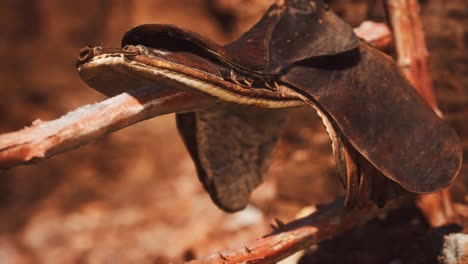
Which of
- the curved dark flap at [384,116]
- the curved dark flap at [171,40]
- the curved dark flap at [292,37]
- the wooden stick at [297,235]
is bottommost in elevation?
the wooden stick at [297,235]

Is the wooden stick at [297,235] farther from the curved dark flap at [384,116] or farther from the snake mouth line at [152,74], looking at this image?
the snake mouth line at [152,74]

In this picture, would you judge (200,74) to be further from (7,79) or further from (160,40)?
(7,79)

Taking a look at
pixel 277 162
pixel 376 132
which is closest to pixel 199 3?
pixel 277 162

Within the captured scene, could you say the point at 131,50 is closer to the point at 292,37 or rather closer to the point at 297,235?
the point at 292,37

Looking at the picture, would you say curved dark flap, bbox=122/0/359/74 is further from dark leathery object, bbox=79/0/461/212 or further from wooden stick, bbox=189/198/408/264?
wooden stick, bbox=189/198/408/264

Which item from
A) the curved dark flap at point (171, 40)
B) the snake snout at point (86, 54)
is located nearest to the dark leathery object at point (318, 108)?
the curved dark flap at point (171, 40)

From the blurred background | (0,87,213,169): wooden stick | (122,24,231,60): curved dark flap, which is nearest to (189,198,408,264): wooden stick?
(0,87,213,169): wooden stick

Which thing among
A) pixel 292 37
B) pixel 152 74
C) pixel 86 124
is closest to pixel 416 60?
pixel 292 37

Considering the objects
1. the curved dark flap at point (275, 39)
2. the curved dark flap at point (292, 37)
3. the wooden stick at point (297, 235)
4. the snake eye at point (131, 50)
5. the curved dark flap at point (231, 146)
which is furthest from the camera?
the curved dark flap at point (231, 146)
